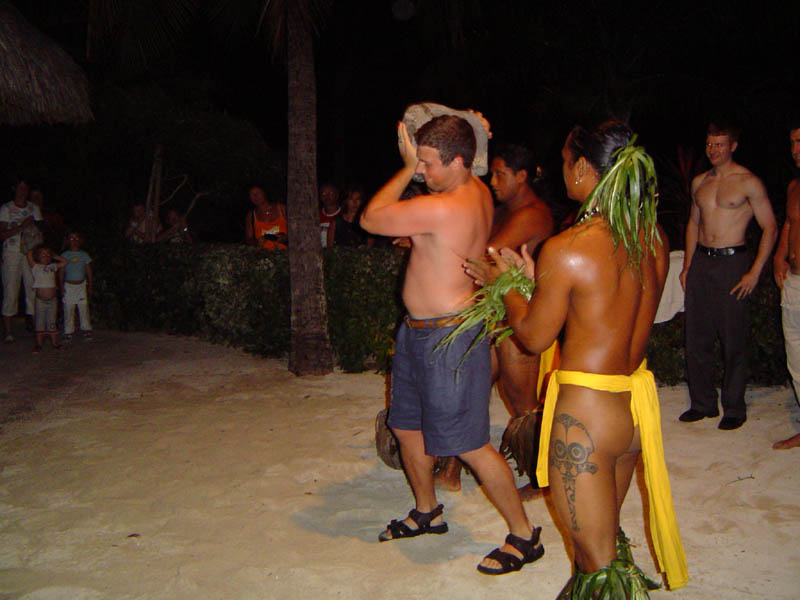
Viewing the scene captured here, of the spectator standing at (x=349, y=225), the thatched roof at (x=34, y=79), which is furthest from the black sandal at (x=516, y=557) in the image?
the thatched roof at (x=34, y=79)

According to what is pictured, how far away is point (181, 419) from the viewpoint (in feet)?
19.4

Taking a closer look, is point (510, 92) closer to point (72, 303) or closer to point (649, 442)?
point (72, 303)

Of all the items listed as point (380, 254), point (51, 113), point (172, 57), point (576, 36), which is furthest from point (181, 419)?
point (576, 36)

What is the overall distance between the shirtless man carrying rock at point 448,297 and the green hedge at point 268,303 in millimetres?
3470

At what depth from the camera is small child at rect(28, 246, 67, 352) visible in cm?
893

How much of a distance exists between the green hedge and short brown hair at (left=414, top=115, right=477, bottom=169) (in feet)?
12.1

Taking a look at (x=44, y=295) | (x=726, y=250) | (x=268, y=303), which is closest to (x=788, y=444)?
(x=726, y=250)

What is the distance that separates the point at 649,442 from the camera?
2.65m

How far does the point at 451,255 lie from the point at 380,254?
3971mm

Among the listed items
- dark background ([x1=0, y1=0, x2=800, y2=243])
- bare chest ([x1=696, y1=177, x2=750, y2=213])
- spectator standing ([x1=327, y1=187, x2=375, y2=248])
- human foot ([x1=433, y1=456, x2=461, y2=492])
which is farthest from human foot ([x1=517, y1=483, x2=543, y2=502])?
dark background ([x1=0, y1=0, x2=800, y2=243])

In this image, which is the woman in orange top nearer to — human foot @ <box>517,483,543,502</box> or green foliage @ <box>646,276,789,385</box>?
green foliage @ <box>646,276,789,385</box>

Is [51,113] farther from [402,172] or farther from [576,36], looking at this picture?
[576,36]

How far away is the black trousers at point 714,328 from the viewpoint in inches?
211

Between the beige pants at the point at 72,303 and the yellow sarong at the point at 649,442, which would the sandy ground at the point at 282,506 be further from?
the beige pants at the point at 72,303
